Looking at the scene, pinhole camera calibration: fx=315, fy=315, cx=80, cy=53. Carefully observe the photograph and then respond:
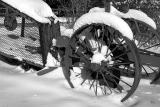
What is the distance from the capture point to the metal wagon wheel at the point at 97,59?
3887 millimetres

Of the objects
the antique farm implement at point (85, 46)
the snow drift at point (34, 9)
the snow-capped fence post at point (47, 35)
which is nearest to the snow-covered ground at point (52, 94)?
the antique farm implement at point (85, 46)

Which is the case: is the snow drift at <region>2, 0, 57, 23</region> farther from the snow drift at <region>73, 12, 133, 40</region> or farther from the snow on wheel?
the snow drift at <region>73, 12, 133, 40</region>

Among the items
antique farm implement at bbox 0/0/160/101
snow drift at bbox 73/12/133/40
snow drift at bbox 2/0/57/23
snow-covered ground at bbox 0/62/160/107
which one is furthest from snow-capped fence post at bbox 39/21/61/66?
snow drift at bbox 73/12/133/40

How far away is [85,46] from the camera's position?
13.5 ft

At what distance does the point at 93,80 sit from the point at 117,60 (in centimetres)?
42

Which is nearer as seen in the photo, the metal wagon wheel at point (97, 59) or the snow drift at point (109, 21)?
the snow drift at point (109, 21)

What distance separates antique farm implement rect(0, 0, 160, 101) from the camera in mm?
3707

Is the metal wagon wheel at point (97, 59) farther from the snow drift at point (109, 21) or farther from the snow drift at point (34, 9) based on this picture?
the snow drift at point (34, 9)

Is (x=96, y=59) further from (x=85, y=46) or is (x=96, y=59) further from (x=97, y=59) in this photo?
(x=85, y=46)

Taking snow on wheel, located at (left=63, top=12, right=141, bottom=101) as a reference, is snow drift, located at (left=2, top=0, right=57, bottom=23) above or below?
above

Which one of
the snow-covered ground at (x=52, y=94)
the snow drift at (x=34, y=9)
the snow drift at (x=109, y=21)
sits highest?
the snow drift at (x=34, y=9)

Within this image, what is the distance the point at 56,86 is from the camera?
4199mm


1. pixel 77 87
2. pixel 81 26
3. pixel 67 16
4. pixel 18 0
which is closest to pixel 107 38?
pixel 81 26

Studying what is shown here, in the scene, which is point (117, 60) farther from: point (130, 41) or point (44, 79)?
point (44, 79)
